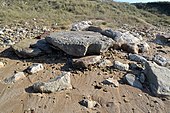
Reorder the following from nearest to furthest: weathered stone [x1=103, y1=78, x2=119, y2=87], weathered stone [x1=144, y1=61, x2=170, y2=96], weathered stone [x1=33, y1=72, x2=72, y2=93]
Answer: weathered stone [x1=33, y1=72, x2=72, y2=93], weathered stone [x1=144, y1=61, x2=170, y2=96], weathered stone [x1=103, y1=78, x2=119, y2=87]

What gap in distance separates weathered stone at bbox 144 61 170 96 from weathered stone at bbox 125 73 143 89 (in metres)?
0.20

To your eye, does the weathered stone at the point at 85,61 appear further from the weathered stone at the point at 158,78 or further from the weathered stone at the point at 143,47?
the weathered stone at the point at 143,47

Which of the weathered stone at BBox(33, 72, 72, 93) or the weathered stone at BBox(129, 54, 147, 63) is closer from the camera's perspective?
the weathered stone at BBox(33, 72, 72, 93)

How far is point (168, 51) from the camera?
29.0ft

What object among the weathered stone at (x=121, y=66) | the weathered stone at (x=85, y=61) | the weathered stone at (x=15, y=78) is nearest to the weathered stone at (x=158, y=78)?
the weathered stone at (x=121, y=66)

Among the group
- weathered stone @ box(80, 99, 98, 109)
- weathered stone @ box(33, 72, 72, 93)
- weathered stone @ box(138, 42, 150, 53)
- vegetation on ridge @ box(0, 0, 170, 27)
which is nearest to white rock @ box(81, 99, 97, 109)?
weathered stone @ box(80, 99, 98, 109)

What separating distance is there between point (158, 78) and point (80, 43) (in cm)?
169

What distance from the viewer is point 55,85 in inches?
253

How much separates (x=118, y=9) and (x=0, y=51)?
28593 mm

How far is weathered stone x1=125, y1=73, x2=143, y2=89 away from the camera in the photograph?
678cm

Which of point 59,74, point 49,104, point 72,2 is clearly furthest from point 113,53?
point 72,2

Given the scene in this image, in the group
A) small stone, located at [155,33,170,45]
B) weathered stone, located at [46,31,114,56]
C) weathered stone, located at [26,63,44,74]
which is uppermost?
weathered stone, located at [46,31,114,56]

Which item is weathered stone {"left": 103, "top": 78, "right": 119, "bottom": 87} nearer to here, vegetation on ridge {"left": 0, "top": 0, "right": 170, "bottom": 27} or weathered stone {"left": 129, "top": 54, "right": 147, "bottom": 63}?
weathered stone {"left": 129, "top": 54, "right": 147, "bottom": 63}

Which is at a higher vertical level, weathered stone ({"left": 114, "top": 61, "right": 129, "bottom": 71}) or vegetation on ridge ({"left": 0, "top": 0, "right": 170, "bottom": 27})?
weathered stone ({"left": 114, "top": 61, "right": 129, "bottom": 71})
